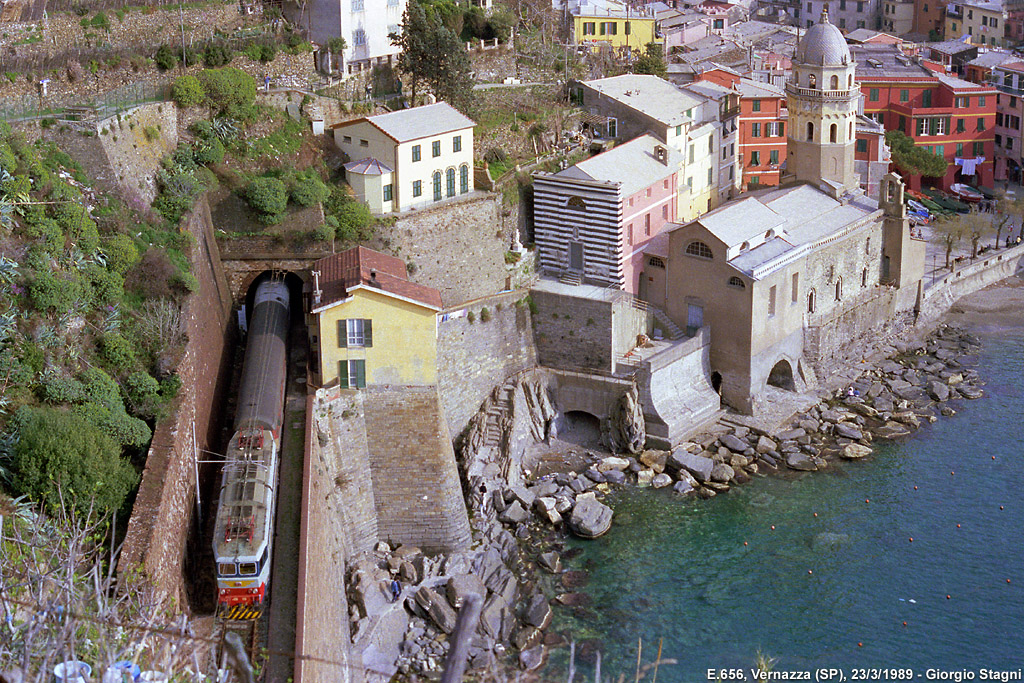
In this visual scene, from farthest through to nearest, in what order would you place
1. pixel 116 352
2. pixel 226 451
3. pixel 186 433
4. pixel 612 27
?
1. pixel 612 27
2. pixel 226 451
3. pixel 116 352
4. pixel 186 433

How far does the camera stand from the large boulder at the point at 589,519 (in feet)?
135

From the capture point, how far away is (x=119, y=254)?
3838 centimetres

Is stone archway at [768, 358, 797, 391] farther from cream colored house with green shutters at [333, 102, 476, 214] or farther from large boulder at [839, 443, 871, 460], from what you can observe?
cream colored house with green shutters at [333, 102, 476, 214]

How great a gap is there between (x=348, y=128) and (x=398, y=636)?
19484 mm

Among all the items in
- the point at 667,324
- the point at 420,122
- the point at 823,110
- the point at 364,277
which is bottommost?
the point at 667,324

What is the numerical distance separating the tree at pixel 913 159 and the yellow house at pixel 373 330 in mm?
38064

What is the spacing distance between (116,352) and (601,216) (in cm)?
1930

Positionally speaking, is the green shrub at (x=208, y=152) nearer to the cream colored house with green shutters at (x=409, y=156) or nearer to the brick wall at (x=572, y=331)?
the cream colored house with green shutters at (x=409, y=156)

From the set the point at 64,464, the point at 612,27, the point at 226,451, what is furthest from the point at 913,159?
the point at 64,464

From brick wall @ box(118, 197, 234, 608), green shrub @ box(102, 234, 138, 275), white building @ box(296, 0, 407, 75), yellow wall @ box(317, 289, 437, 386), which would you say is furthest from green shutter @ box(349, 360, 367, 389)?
white building @ box(296, 0, 407, 75)

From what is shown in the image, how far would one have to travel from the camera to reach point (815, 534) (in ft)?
137

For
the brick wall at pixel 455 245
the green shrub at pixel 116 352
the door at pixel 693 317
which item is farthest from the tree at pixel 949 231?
the green shrub at pixel 116 352

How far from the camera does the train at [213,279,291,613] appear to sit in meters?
29.7

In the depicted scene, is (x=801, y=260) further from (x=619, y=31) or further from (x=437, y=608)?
(x=619, y=31)
